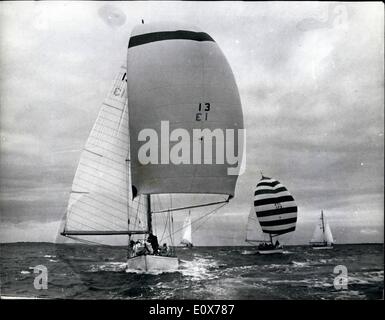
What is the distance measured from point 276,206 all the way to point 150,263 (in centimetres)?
1054

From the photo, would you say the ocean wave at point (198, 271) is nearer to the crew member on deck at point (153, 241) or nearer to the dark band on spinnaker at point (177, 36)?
the crew member on deck at point (153, 241)

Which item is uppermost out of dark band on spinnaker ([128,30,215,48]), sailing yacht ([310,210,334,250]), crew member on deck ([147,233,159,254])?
dark band on spinnaker ([128,30,215,48])

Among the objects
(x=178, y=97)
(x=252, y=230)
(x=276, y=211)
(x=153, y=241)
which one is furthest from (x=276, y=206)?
(x=178, y=97)

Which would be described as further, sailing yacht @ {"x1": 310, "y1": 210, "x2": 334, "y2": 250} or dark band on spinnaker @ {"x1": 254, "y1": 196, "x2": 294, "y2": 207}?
sailing yacht @ {"x1": 310, "y1": 210, "x2": 334, "y2": 250}

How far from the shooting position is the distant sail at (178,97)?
32.1ft

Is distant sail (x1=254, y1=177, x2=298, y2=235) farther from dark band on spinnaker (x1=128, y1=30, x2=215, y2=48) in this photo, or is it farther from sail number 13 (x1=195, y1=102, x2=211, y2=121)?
dark band on spinnaker (x1=128, y1=30, x2=215, y2=48)

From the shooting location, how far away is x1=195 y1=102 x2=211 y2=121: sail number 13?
9836mm

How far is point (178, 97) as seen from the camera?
975cm

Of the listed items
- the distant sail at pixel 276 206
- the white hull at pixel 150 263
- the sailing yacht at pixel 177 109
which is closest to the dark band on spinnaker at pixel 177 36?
the sailing yacht at pixel 177 109

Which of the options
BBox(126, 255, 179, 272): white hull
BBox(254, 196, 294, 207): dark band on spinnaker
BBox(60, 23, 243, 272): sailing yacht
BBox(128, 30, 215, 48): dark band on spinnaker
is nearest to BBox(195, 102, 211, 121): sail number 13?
BBox(60, 23, 243, 272): sailing yacht

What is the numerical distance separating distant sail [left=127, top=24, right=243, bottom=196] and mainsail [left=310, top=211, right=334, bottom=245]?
3241 centimetres

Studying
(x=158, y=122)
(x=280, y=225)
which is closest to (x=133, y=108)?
(x=158, y=122)

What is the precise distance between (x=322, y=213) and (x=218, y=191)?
3242cm
